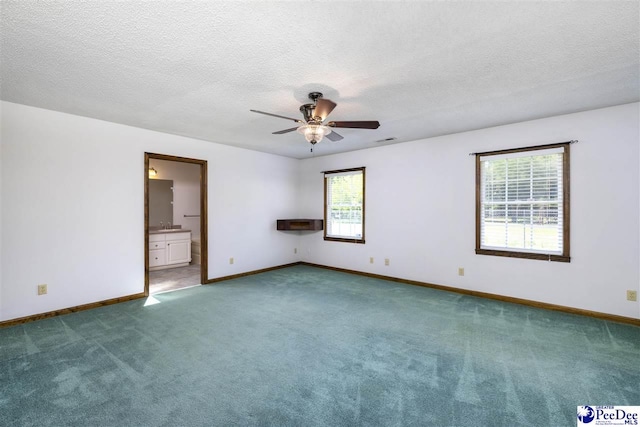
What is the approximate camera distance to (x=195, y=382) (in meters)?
2.18

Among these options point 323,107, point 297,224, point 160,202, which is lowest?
point 297,224

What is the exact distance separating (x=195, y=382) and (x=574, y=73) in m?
4.09

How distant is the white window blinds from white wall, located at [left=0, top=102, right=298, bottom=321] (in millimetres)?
4578

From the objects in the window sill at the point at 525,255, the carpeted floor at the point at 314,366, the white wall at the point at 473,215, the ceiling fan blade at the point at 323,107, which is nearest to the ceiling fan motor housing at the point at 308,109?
the ceiling fan blade at the point at 323,107

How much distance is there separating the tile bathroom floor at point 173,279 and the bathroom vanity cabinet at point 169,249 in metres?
0.16

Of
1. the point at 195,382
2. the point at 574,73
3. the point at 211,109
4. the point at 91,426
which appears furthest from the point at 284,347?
the point at 574,73

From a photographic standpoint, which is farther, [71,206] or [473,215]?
[473,215]

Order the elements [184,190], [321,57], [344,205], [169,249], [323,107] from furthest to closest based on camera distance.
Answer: [184,190] → [169,249] → [344,205] → [323,107] → [321,57]

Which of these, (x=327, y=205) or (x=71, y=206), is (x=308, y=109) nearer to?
(x=71, y=206)

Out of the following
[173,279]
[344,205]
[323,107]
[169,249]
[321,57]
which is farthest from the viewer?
[169,249]

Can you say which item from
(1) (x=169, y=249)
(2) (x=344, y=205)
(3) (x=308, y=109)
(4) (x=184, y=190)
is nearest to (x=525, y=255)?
(2) (x=344, y=205)

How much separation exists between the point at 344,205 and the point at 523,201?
315cm

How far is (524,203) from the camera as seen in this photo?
4008 millimetres

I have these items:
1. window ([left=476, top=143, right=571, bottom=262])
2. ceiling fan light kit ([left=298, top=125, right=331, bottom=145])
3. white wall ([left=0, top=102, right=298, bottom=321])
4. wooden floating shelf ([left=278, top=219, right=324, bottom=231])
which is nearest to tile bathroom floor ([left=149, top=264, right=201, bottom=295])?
white wall ([left=0, top=102, right=298, bottom=321])
